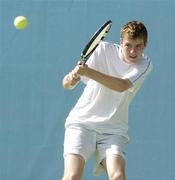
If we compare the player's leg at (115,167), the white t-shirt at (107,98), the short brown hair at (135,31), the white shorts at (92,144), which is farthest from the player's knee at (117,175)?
the short brown hair at (135,31)

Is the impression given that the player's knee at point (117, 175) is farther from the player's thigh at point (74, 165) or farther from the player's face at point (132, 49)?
the player's face at point (132, 49)

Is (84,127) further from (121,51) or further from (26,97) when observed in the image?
(26,97)

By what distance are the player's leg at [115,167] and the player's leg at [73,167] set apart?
147mm

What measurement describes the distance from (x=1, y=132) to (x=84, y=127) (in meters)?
1.66

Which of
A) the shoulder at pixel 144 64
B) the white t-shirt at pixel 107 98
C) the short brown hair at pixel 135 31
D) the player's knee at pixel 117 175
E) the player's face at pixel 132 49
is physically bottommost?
the player's knee at pixel 117 175

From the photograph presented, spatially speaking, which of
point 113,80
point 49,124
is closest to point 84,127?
point 113,80

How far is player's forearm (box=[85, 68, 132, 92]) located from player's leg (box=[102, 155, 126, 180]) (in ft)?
1.26

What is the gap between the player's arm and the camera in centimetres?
371

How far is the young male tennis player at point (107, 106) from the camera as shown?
3893 millimetres

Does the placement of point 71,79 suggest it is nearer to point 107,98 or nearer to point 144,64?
point 107,98

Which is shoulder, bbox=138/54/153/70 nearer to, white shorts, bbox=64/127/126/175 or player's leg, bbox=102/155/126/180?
white shorts, bbox=64/127/126/175

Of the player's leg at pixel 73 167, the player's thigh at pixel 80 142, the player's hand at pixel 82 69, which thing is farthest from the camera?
the player's thigh at pixel 80 142

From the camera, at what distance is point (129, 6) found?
5477mm

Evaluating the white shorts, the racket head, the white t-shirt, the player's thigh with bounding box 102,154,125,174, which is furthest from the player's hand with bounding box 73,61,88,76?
the player's thigh with bounding box 102,154,125,174
